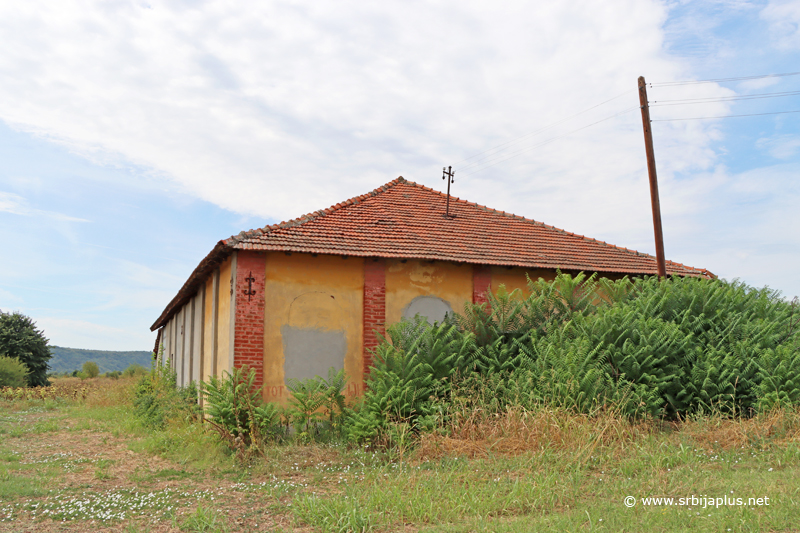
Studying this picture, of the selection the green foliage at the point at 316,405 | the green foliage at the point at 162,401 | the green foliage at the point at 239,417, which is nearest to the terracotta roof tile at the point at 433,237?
the green foliage at the point at 316,405

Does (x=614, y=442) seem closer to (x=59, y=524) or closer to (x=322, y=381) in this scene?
(x=322, y=381)

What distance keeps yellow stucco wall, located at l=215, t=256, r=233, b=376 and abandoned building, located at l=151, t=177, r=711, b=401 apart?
0.02 m

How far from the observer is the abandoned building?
11.2 metres

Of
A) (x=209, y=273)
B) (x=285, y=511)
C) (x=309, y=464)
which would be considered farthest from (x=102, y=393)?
(x=285, y=511)

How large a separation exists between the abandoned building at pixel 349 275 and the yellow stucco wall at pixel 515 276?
2 cm

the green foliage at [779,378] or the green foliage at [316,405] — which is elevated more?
the green foliage at [779,378]

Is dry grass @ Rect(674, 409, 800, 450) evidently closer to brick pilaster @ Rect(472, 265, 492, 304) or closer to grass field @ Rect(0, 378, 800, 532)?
grass field @ Rect(0, 378, 800, 532)

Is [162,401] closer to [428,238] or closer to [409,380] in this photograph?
[409,380]

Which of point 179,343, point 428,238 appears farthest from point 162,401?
point 428,238

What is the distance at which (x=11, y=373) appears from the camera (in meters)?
27.3

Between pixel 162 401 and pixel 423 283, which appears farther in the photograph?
pixel 162 401

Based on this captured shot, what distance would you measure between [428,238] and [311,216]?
274cm

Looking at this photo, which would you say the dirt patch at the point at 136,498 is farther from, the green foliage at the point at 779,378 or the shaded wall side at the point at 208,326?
the green foliage at the point at 779,378

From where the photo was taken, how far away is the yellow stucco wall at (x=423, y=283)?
12219 millimetres
